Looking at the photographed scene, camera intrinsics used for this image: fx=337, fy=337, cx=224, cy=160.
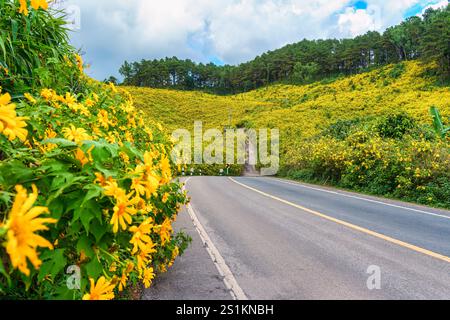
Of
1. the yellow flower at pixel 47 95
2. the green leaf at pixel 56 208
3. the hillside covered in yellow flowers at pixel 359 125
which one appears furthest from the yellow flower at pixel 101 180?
the hillside covered in yellow flowers at pixel 359 125

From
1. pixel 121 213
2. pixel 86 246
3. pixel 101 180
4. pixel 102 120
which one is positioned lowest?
pixel 86 246

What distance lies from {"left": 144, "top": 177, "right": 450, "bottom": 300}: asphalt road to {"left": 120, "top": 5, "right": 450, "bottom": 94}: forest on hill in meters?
50.5

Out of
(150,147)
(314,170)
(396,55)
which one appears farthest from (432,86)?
(150,147)

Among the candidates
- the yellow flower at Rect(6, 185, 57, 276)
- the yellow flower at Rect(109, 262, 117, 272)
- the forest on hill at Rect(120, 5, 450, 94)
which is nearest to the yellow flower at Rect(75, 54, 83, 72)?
the yellow flower at Rect(109, 262, 117, 272)

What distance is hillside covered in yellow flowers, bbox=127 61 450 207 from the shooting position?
455 inches

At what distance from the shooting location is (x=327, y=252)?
4699 millimetres

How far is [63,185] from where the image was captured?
47.4 inches

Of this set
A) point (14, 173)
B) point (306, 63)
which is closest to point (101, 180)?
point (14, 173)

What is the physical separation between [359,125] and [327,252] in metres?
21.3

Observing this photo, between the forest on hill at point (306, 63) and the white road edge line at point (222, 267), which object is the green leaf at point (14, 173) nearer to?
the white road edge line at point (222, 267)

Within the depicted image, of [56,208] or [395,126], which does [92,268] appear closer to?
[56,208]

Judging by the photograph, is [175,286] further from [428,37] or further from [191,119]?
[428,37]

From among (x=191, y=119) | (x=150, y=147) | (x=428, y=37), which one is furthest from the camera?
(x=191, y=119)
